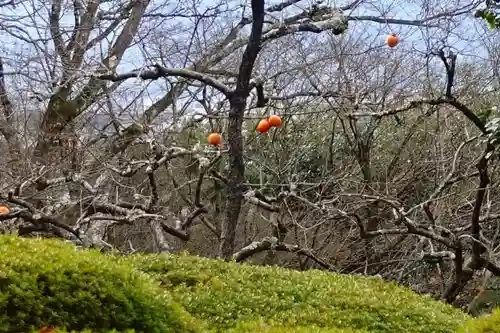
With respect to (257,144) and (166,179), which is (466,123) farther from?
(166,179)

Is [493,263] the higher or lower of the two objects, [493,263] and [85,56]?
the lower

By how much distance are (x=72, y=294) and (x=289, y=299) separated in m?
1.79

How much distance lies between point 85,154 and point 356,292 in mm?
4285

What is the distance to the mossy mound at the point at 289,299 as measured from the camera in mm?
3486

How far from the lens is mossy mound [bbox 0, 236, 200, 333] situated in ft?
6.75

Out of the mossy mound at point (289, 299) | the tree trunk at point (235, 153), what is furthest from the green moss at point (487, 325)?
the tree trunk at point (235, 153)

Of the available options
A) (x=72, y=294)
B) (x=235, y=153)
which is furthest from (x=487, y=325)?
(x=235, y=153)

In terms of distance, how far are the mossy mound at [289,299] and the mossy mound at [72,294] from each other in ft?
3.14

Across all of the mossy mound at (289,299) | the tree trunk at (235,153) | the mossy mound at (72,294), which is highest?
the tree trunk at (235,153)

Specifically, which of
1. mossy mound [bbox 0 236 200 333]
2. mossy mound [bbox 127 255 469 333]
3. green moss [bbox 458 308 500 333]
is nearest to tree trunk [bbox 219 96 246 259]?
mossy mound [bbox 127 255 469 333]

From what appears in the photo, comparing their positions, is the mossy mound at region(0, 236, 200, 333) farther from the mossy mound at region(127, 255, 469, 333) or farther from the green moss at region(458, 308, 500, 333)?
the green moss at region(458, 308, 500, 333)

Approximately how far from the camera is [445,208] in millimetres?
6934

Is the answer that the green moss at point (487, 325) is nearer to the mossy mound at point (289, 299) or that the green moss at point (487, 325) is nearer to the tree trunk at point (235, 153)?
the mossy mound at point (289, 299)

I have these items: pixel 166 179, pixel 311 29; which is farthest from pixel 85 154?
pixel 311 29
